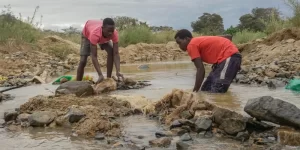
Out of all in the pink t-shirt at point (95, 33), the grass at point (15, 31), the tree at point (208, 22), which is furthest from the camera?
the tree at point (208, 22)

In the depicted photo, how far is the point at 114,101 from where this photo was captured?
18.6ft

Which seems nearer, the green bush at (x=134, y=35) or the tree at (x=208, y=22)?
the green bush at (x=134, y=35)

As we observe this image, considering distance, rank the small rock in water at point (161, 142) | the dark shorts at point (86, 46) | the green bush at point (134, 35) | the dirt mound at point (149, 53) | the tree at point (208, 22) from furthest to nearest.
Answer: the tree at point (208, 22) → the green bush at point (134, 35) → the dirt mound at point (149, 53) → the dark shorts at point (86, 46) → the small rock in water at point (161, 142)

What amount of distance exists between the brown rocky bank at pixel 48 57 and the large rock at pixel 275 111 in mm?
6161

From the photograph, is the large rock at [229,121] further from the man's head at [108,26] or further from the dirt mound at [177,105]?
the man's head at [108,26]

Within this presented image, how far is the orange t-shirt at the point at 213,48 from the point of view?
6.84m

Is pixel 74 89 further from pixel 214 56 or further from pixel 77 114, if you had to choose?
pixel 214 56

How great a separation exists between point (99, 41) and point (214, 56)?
7.61 feet

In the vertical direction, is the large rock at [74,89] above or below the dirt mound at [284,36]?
below

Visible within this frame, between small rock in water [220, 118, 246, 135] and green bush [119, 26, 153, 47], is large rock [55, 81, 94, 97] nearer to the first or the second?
small rock in water [220, 118, 246, 135]

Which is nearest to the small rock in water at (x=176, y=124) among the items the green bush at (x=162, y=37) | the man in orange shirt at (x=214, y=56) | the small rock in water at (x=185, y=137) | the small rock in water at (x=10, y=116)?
the small rock in water at (x=185, y=137)

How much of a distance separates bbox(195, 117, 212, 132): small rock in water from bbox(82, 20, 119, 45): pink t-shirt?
13.1 feet

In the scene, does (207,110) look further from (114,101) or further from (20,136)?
→ (20,136)

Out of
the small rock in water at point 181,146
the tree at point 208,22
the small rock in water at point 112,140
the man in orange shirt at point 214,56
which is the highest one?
the tree at point 208,22
